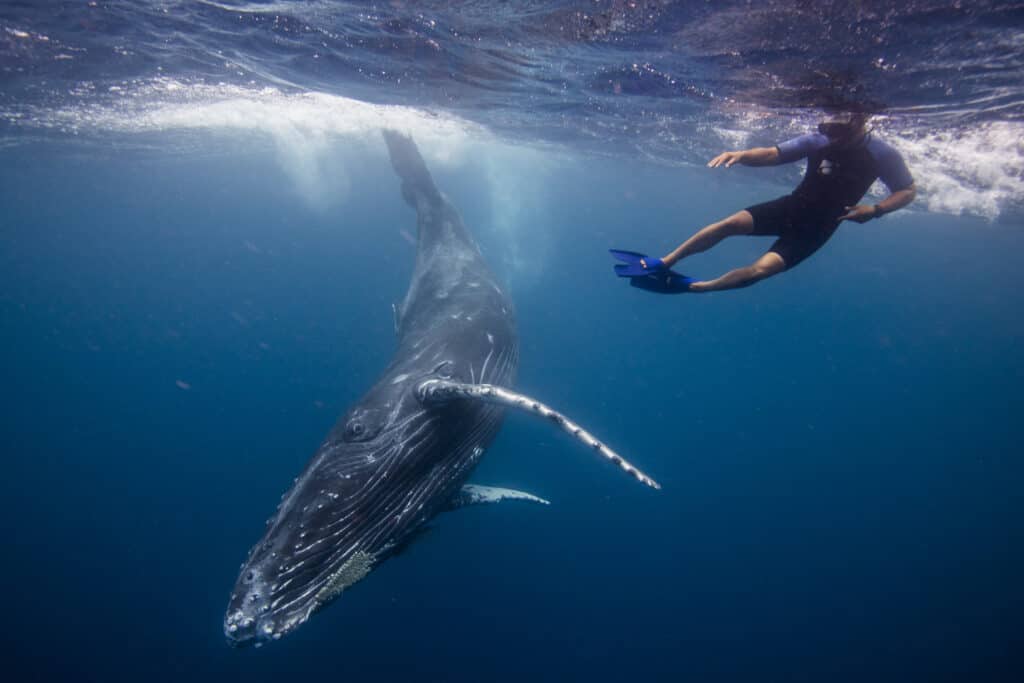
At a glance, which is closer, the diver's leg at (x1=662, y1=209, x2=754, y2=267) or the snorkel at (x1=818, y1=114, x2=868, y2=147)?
the diver's leg at (x1=662, y1=209, x2=754, y2=267)

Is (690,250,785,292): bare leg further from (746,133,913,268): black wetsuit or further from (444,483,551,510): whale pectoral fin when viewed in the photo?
(444,483,551,510): whale pectoral fin

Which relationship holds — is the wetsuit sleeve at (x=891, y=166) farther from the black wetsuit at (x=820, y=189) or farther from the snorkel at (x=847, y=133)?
the snorkel at (x=847, y=133)

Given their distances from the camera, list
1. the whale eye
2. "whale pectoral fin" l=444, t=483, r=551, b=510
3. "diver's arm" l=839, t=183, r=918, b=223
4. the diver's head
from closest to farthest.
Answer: the whale eye < "whale pectoral fin" l=444, t=483, r=551, b=510 < "diver's arm" l=839, t=183, r=918, b=223 < the diver's head

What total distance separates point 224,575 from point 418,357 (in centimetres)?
2034

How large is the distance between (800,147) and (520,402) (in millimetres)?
4996

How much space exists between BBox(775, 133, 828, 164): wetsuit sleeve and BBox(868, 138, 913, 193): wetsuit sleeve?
70cm

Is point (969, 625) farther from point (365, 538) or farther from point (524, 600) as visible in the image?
point (365, 538)

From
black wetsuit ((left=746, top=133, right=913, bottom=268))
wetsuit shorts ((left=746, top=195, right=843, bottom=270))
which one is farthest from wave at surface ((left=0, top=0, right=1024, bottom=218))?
wetsuit shorts ((left=746, top=195, right=843, bottom=270))

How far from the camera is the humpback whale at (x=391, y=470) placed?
3357mm

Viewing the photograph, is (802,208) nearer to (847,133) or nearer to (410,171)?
(847,133)

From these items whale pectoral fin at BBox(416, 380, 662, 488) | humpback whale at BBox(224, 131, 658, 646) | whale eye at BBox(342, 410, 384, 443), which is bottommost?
humpback whale at BBox(224, 131, 658, 646)

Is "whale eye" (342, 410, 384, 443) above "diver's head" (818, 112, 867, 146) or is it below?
below

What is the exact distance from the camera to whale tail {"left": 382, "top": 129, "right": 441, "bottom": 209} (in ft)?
38.6

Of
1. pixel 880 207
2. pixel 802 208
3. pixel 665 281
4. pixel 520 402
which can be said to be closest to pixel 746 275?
pixel 665 281
